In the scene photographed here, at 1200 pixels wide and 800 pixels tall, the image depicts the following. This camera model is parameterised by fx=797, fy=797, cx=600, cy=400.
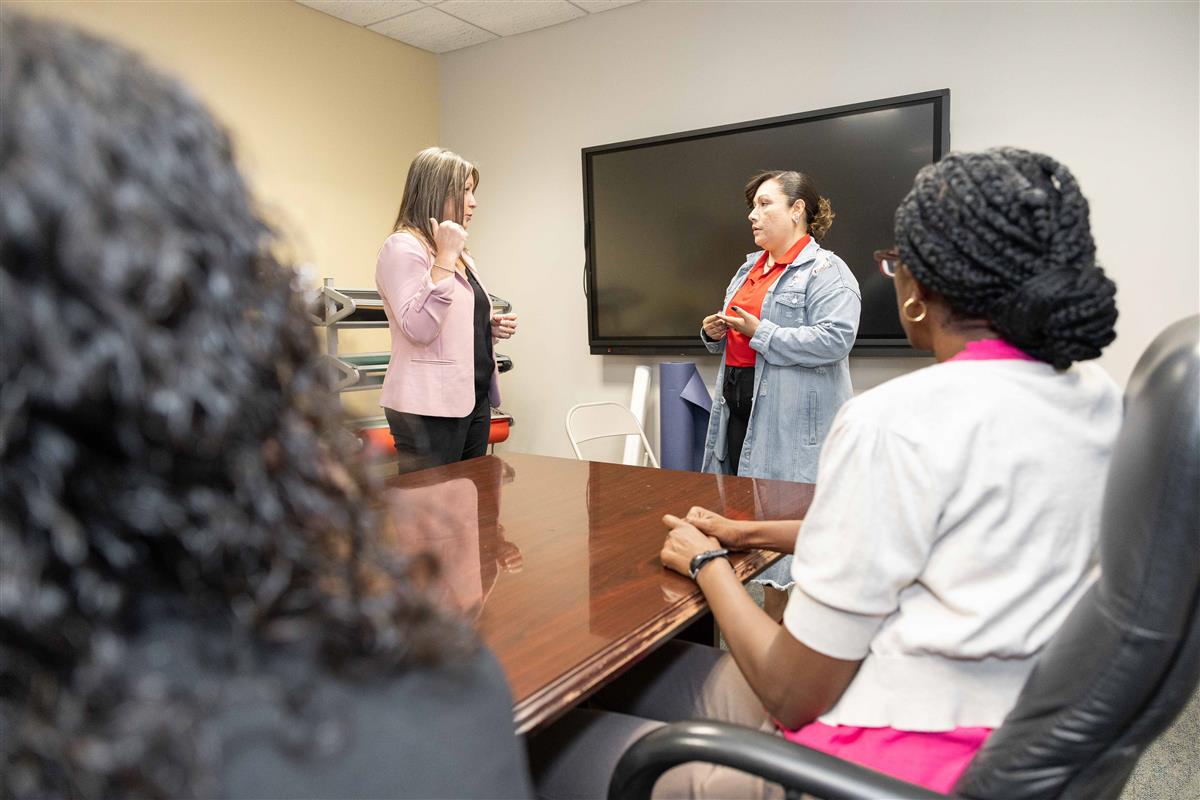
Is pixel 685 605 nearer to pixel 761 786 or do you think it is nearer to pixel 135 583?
pixel 761 786

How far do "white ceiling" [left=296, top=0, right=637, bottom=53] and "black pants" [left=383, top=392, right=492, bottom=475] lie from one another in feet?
8.32

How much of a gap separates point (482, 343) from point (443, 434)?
0.34 meters

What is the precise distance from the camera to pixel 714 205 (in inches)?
151

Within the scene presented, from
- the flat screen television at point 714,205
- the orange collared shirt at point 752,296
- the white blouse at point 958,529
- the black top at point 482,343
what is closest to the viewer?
the white blouse at point 958,529

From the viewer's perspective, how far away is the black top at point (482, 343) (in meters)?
2.58

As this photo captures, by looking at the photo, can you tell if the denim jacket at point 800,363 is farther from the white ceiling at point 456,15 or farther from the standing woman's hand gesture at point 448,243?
the white ceiling at point 456,15

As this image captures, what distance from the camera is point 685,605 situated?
43.9 inches

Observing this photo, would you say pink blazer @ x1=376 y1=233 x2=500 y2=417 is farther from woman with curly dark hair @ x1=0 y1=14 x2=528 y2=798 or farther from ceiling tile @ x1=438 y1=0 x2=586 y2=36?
ceiling tile @ x1=438 y1=0 x2=586 y2=36

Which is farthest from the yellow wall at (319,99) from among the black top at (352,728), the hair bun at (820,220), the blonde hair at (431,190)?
the black top at (352,728)

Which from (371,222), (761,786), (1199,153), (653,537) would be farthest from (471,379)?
(1199,153)

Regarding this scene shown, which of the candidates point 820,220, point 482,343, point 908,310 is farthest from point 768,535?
point 820,220

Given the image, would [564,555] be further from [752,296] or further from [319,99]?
[319,99]

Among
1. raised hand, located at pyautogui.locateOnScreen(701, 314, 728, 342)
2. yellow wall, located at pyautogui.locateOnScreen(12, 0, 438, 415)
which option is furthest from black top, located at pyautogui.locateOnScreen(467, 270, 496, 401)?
yellow wall, located at pyautogui.locateOnScreen(12, 0, 438, 415)

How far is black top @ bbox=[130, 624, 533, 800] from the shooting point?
0.42 m
